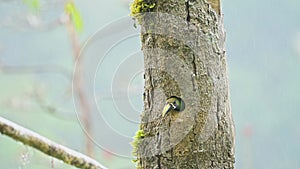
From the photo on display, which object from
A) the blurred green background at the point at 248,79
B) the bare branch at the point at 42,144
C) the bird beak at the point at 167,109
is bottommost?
the bird beak at the point at 167,109

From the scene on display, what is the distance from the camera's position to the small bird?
2.19 feet

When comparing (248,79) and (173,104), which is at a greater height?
(248,79)

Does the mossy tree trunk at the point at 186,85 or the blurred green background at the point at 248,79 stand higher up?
the blurred green background at the point at 248,79

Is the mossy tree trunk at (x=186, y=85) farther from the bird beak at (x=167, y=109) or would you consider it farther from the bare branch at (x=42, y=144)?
the bare branch at (x=42, y=144)

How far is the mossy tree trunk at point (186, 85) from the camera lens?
67 cm

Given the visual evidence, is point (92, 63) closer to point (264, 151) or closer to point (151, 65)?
point (151, 65)

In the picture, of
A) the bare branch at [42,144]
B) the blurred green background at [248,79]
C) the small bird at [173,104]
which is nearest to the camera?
the small bird at [173,104]

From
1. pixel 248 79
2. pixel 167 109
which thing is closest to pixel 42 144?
pixel 167 109

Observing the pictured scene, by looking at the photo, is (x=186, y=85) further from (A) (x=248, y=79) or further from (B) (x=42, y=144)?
(A) (x=248, y=79)

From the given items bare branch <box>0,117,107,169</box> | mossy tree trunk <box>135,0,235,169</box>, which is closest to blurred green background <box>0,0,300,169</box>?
bare branch <box>0,117,107,169</box>

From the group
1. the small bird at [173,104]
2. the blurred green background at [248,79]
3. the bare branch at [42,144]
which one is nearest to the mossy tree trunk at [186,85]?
the small bird at [173,104]

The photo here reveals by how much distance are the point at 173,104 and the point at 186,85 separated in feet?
0.09

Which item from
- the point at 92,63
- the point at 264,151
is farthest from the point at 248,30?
the point at 92,63

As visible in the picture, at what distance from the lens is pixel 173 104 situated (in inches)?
26.2
